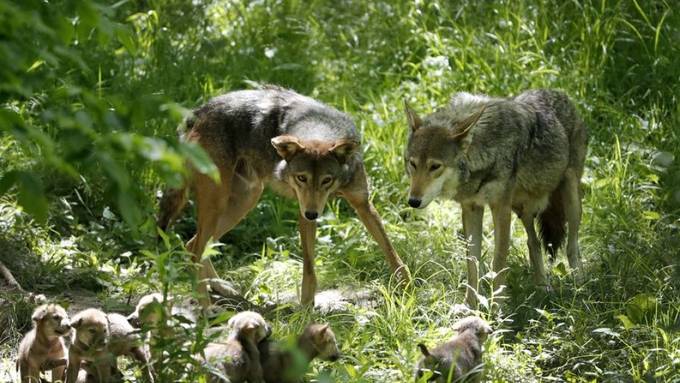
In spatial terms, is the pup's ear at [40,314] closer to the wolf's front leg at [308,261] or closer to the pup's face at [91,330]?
the pup's face at [91,330]

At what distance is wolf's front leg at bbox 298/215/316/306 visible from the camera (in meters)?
8.52

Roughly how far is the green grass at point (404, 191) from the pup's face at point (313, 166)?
81 cm

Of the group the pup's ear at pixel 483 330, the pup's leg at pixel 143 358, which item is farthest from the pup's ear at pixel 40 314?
the pup's ear at pixel 483 330

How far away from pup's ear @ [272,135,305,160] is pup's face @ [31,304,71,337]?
2.32 meters

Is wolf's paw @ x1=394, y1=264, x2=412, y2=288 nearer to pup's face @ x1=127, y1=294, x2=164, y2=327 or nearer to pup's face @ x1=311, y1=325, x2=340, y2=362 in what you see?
pup's face @ x1=311, y1=325, x2=340, y2=362

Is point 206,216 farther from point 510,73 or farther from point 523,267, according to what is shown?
point 510,73

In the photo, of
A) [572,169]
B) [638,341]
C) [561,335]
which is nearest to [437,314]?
[561,335]

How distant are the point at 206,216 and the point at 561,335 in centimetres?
296

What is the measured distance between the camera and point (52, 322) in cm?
630

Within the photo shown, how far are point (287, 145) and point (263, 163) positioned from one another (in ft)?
2.01

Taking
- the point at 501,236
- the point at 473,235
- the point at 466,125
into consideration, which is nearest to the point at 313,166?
the point at 466,125

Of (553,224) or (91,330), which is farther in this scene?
(553,224)

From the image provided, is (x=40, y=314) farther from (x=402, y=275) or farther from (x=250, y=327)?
(x=402, y=275)

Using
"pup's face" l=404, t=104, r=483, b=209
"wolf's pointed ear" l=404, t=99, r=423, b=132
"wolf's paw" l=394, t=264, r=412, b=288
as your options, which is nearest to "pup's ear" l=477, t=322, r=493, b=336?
"pup's face" l=404, t=104, r=483, b=209
